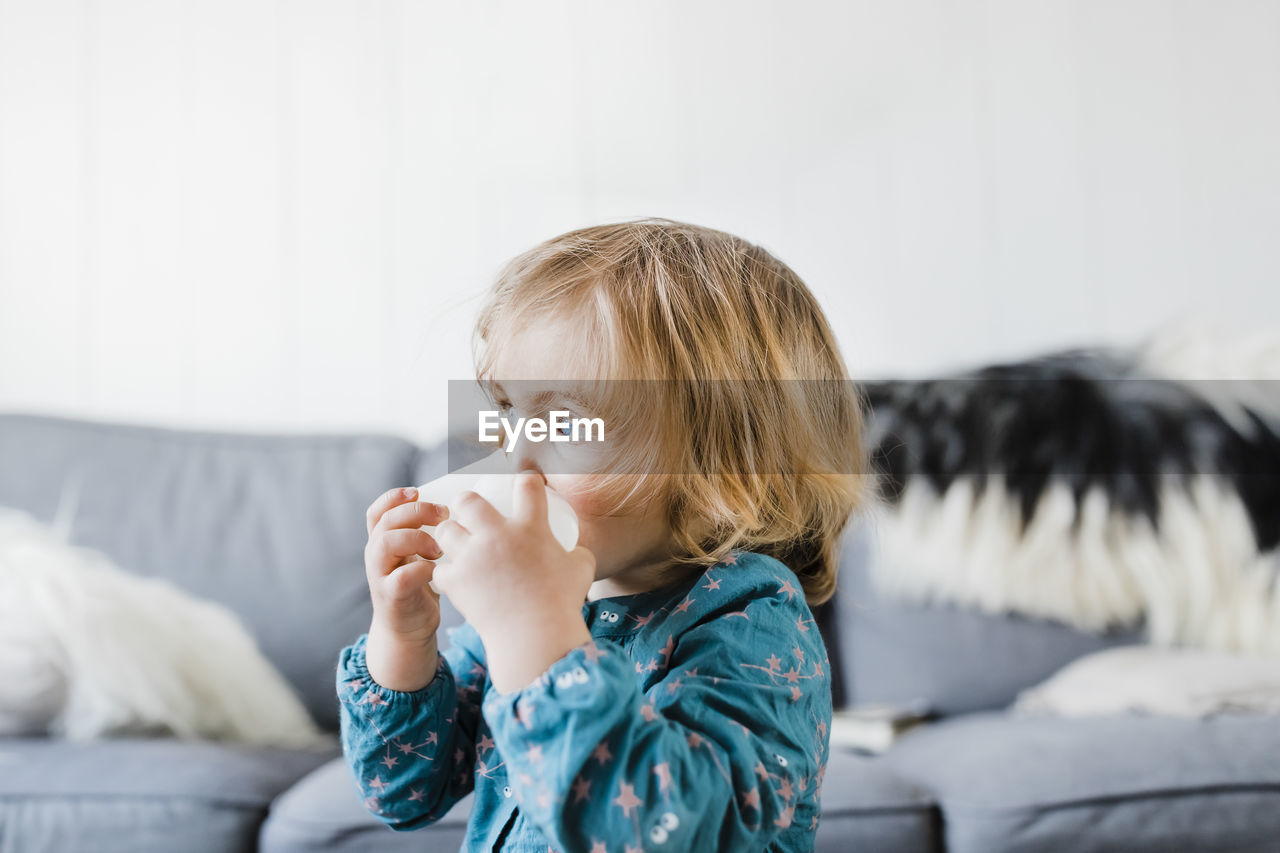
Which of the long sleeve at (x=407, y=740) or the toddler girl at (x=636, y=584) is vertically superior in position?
the toddler girl at (x=636, y=584)

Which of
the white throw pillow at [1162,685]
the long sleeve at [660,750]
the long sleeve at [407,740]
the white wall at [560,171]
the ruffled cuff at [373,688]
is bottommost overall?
the white throw pillow at [1162,685]

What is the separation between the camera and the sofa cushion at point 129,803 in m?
0.88

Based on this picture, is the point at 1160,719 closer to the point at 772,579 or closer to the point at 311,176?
the point at 772,579

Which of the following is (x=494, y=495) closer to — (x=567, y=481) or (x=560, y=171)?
(x=567, y=481)

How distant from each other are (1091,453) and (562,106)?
1.09 metres

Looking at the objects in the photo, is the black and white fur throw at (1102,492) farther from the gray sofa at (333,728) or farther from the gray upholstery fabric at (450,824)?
the gray upholstery fabric at (450,824)

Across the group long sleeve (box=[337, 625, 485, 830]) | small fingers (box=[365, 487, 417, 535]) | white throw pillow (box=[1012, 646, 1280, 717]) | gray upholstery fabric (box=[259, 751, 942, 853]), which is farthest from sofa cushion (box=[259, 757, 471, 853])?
white throw pillow (box=[1012, 646, 1280, 717])

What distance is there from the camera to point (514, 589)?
1.46 feet

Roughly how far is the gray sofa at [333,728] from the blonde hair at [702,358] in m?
0.43

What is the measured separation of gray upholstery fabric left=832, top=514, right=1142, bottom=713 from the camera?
124cm

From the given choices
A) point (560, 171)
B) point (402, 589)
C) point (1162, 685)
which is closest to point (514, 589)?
point (402, 589)

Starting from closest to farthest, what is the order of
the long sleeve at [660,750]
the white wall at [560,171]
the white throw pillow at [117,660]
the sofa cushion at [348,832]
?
the long sleeve at [660,750], the sofa cushion at [348,832], the white throw pillow at [117,660], the white wall at [560,171]

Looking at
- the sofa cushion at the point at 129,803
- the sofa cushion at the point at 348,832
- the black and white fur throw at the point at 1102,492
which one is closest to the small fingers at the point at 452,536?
the sofa cushion at the point at 348,832

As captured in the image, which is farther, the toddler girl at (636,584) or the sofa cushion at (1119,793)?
the sofa cushion at (1119,793)
